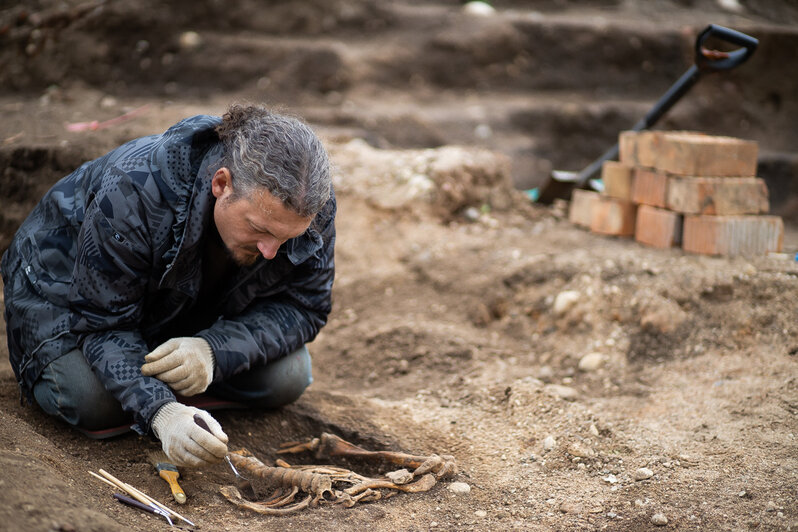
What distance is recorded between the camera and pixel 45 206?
7.80 feet

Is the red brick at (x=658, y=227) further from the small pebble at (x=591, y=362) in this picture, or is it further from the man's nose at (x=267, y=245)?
the man's nose at (x=267, y=245)

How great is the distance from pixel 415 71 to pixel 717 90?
2537 millimetres

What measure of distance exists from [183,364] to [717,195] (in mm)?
2650

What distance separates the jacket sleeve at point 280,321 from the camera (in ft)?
7.45

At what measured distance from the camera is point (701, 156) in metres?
3.40

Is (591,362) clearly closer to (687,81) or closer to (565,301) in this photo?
(565,301)

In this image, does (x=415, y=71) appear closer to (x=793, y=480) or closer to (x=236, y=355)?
(x=236, y=355)

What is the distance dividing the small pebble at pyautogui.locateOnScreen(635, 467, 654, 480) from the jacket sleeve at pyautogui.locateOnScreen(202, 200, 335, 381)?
1192mm

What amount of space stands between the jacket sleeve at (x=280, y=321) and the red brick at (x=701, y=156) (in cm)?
197

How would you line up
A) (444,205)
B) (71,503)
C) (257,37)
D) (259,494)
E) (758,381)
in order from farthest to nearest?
1. (257,37)
2. (444,205)
3. (758,381)
4. (259,494)
5. (71,503)

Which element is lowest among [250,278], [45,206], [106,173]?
[250,278]

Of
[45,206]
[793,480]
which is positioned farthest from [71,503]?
[793,480]

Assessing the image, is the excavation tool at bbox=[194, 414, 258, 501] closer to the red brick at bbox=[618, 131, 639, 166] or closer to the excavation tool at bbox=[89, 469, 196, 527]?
the excavation tool at bbox=[89, 469, 196, 527]

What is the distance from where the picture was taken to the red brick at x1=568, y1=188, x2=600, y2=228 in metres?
4.02
